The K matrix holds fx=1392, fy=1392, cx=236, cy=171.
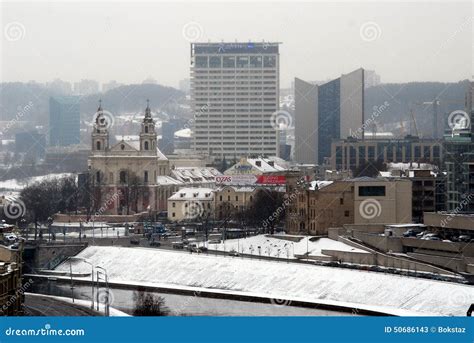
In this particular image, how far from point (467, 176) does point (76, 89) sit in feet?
244

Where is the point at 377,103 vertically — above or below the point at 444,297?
above

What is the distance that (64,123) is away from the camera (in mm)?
88938

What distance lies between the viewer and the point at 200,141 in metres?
78.4

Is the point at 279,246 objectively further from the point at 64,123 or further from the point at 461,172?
the point at 64,123

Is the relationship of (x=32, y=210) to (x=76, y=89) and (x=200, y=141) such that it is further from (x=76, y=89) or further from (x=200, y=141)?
(x=76, y=89)

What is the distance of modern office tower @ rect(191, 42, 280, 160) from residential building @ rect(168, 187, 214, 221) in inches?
1321

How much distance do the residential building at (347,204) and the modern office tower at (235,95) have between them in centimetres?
4334

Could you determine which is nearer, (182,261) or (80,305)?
(80,305)

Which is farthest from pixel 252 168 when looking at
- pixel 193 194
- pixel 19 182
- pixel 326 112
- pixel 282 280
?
pixel 326 112

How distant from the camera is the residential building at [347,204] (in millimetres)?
32688

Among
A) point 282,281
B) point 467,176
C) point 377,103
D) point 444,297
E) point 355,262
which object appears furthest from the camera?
point 377,103

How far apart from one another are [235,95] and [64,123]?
14957mm

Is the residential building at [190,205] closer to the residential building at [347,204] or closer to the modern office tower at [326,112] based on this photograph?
the residential building at [347,204]

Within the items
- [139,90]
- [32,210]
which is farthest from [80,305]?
[139,90]
